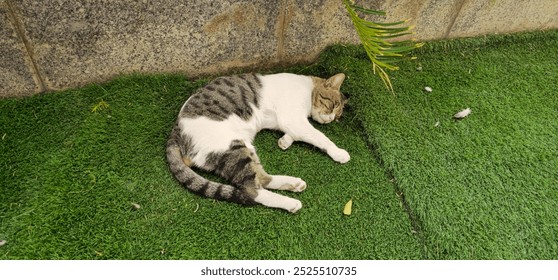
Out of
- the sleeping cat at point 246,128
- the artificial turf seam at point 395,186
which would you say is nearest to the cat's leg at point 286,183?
the sleeping cat at point 246,128

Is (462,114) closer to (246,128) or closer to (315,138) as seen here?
(315,138)

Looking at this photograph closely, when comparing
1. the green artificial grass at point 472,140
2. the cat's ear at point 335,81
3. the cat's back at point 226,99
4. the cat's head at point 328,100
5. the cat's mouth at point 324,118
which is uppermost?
the cat's back at point 226,99

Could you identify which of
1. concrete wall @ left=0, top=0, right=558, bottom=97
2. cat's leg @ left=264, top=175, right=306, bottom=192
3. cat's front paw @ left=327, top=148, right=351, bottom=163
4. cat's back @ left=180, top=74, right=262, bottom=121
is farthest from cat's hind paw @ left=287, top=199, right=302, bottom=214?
concrete wall @ left=0, top=0, right=558, bottom=97

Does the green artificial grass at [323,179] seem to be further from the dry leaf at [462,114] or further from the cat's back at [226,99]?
the cat's back at [226,99]

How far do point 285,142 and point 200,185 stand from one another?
0.64 metres

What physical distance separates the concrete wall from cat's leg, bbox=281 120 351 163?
71 cm

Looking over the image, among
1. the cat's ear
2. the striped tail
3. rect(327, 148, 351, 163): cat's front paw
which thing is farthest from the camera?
the cat's ear

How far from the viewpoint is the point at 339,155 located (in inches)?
92.0

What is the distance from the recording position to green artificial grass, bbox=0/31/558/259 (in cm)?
196

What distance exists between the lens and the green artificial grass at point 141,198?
1913 millimetres

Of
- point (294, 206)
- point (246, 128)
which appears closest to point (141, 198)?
point (246, 128)

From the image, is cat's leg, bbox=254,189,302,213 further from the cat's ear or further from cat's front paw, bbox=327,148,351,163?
the cat's ear
